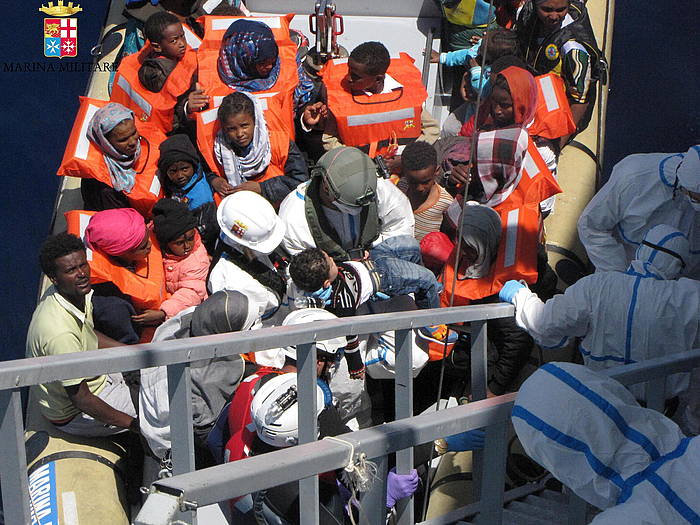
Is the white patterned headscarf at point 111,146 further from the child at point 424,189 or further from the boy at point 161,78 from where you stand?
the child at point 424,189

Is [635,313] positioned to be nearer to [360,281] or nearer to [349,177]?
[360,281]

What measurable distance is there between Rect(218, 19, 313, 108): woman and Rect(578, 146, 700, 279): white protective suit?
152cm

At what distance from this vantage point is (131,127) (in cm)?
322

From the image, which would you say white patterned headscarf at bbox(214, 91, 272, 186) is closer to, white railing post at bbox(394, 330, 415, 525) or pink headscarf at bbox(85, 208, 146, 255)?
pink headscarf at bbox(85, 208, 146, 255)

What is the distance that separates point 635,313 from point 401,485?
0.76m

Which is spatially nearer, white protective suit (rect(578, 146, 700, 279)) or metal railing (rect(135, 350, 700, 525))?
metal railing (rect(135, 350, 700, 525))

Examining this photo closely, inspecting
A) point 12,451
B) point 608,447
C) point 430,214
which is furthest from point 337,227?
point 608,447

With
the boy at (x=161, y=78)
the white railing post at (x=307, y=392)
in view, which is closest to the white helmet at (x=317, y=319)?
the white railing post at (x=307, y=392)

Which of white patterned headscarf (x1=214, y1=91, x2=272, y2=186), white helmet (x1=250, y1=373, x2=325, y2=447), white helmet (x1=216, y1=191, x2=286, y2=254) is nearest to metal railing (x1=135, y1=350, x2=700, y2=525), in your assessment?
white helmet (x1=250, y1=373, x2=325, y2=447)

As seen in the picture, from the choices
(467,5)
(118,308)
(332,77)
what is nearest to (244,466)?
(118,308)

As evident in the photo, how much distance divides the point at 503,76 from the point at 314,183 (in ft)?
2.66

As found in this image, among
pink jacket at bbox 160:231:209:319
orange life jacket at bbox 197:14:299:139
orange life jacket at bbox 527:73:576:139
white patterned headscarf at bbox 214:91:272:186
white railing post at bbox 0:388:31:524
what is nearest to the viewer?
white railing post at bbox 0:388:31:524

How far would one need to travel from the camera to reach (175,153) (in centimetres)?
332

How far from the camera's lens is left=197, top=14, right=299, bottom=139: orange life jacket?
356 cm
